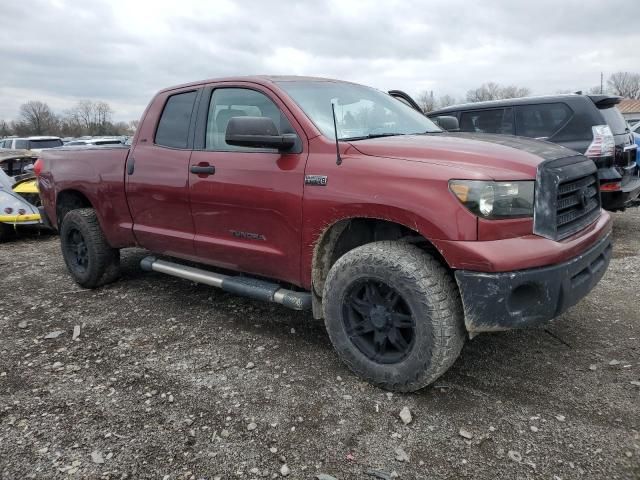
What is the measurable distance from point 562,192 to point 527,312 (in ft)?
2.30

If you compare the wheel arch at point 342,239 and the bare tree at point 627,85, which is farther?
the bare tree at point 627,85

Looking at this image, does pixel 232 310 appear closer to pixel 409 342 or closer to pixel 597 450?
pixel 409 342

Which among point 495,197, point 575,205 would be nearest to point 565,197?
point 575,205

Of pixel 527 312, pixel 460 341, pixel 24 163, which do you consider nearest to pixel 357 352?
pixel 460 341

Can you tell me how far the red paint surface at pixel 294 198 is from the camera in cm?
249

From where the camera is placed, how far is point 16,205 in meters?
7.66

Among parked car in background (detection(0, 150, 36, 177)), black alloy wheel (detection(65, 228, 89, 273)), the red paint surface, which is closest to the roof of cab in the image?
the red paint surface

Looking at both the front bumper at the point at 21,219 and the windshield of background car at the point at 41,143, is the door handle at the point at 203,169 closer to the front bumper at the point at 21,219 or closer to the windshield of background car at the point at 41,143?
the front bumper at the point at 21,219

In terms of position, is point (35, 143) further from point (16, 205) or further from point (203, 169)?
point (203, 169)

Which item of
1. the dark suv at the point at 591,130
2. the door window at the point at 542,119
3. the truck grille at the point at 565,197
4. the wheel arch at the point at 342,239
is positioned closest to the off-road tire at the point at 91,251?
the wheel arch at the point at 342,239

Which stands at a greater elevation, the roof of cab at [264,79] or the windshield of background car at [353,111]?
the roof of cab at [264,79]

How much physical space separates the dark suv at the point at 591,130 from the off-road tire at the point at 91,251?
412 centimetres

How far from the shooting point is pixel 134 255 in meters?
6.32

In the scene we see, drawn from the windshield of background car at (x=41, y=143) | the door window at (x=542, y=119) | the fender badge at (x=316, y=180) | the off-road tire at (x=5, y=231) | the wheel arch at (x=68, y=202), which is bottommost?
the off-road tire at (x=5, y=231)
